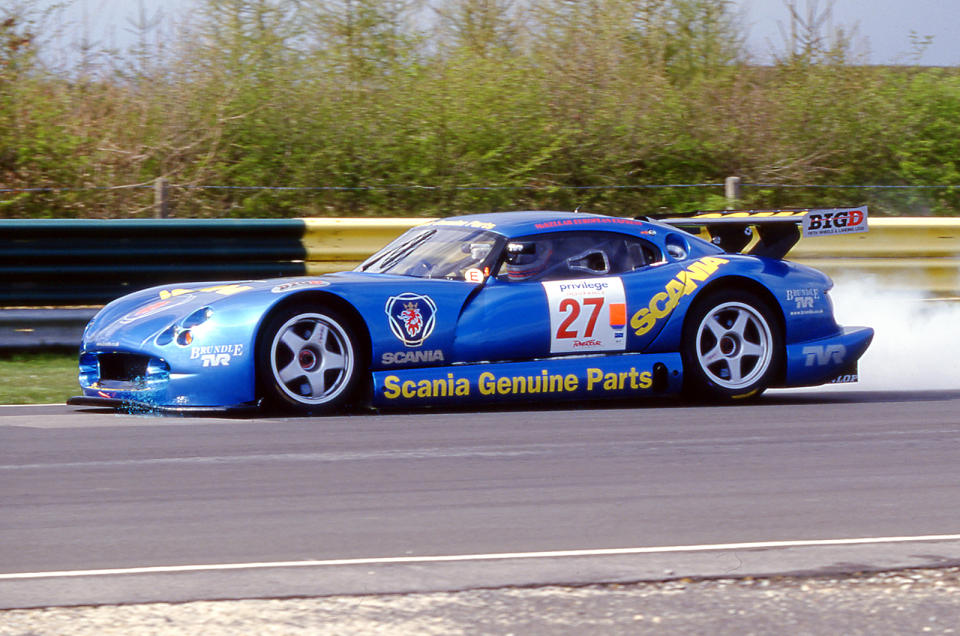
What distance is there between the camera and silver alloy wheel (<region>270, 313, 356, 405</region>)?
22.8ft

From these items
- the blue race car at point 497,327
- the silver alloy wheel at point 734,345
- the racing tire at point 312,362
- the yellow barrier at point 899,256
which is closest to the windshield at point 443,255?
the blue race car at point 497,327

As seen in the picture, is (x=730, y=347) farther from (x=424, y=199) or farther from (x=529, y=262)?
(x=424, y=199)

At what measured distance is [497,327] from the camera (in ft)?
23.8

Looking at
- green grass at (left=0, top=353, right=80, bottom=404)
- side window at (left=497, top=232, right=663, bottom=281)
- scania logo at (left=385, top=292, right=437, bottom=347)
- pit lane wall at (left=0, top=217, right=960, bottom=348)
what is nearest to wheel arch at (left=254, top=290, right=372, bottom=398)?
scania logo at (left=385, top=292, right=437, bottom=347)

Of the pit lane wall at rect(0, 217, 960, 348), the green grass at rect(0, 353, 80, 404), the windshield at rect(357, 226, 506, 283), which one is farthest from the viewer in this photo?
the pit lane wall at rect(0, 217, 960, 348)

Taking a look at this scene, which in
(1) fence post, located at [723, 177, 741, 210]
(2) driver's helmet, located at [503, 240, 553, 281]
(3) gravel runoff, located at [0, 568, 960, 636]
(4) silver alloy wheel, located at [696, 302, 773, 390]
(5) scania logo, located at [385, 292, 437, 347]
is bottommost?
(3) gravel runoff, located at [0, 568, 960, 636]

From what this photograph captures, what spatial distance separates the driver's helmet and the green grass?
9.69 ft

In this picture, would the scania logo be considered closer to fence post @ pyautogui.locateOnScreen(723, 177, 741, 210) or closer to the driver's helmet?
the driver's helmet

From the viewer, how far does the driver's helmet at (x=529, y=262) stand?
24.5 ft

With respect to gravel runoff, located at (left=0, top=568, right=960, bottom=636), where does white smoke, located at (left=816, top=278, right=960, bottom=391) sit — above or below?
above

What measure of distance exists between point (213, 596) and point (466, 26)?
44.3 feet

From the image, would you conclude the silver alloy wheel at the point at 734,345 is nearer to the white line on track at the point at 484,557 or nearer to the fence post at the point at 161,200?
the white line on track at the point at 484,557

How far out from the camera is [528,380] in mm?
7289

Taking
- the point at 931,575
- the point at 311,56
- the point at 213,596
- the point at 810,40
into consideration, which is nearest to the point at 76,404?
the point at 213,596
